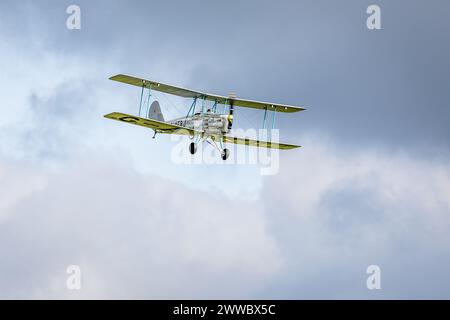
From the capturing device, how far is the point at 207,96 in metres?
52.8

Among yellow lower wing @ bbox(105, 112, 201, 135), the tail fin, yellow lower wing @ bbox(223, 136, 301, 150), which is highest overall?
the tail fin

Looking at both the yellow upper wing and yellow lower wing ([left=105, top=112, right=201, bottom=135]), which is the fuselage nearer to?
yellow lower wing ([left=105, top=112, right=201, bottom=135])

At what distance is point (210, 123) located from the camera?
51.5 metres

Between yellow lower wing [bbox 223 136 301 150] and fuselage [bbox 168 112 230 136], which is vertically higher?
fuselage [bbox 168 112 230 136]

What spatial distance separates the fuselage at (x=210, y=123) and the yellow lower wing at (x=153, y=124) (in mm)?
650

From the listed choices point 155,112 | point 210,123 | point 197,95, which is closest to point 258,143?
point 210,123

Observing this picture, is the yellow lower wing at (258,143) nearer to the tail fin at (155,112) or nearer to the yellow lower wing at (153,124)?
the yellow lower wing at (153,124)

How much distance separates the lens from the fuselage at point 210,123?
168ft

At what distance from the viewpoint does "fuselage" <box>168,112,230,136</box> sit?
5134 centimetres

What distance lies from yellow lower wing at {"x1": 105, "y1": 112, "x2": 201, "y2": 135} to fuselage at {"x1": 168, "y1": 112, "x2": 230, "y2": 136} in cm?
65
